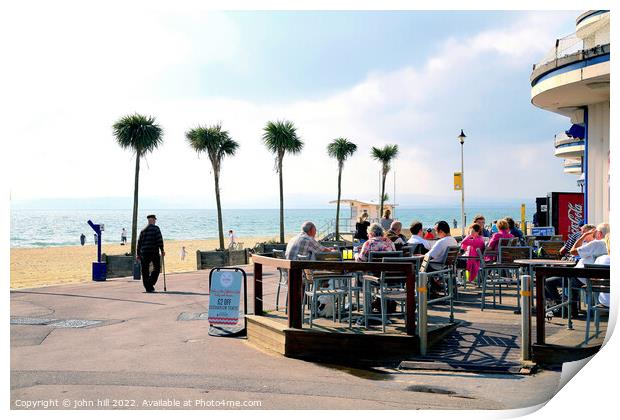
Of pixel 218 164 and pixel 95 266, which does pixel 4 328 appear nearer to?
pixel 95 266

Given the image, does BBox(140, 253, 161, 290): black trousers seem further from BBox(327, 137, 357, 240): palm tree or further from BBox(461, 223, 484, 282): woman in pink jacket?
BBox(327, 137, 357, 240): palm tree

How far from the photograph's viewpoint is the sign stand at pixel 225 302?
9570 mm

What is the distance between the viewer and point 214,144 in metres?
32.9

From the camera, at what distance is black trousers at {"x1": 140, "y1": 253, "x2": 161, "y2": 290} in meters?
14.2

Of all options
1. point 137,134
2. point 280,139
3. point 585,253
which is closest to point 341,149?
point 280,139

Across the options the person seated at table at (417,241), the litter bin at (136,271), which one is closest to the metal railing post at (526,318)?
the person seated at table at (417,241)

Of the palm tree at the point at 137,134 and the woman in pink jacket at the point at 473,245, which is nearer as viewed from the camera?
the woman in pink jacket at the point at 473,245

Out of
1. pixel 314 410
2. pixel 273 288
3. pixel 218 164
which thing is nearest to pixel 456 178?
pixel 218 164

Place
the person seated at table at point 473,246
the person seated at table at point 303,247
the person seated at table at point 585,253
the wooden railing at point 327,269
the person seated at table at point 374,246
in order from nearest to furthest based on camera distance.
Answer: the wooden railing at point 327,269, the person seated at table at point 585,253, the person seated at table at point 374,246, the person seated at table at point 303,247, the person seated at table at point 473,246

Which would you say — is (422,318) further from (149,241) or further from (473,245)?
(149,241)

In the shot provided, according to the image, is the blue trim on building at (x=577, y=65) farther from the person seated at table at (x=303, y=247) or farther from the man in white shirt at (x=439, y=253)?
the person seated at table at (x=303, y=247)

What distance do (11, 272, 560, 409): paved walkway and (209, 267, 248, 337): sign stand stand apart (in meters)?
0.33

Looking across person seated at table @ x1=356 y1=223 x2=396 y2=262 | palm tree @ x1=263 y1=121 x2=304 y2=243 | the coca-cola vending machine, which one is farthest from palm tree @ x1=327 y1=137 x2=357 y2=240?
person seated at table @ x1=356 y1=223 x2=396 y2=262

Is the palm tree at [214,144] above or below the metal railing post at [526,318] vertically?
above
